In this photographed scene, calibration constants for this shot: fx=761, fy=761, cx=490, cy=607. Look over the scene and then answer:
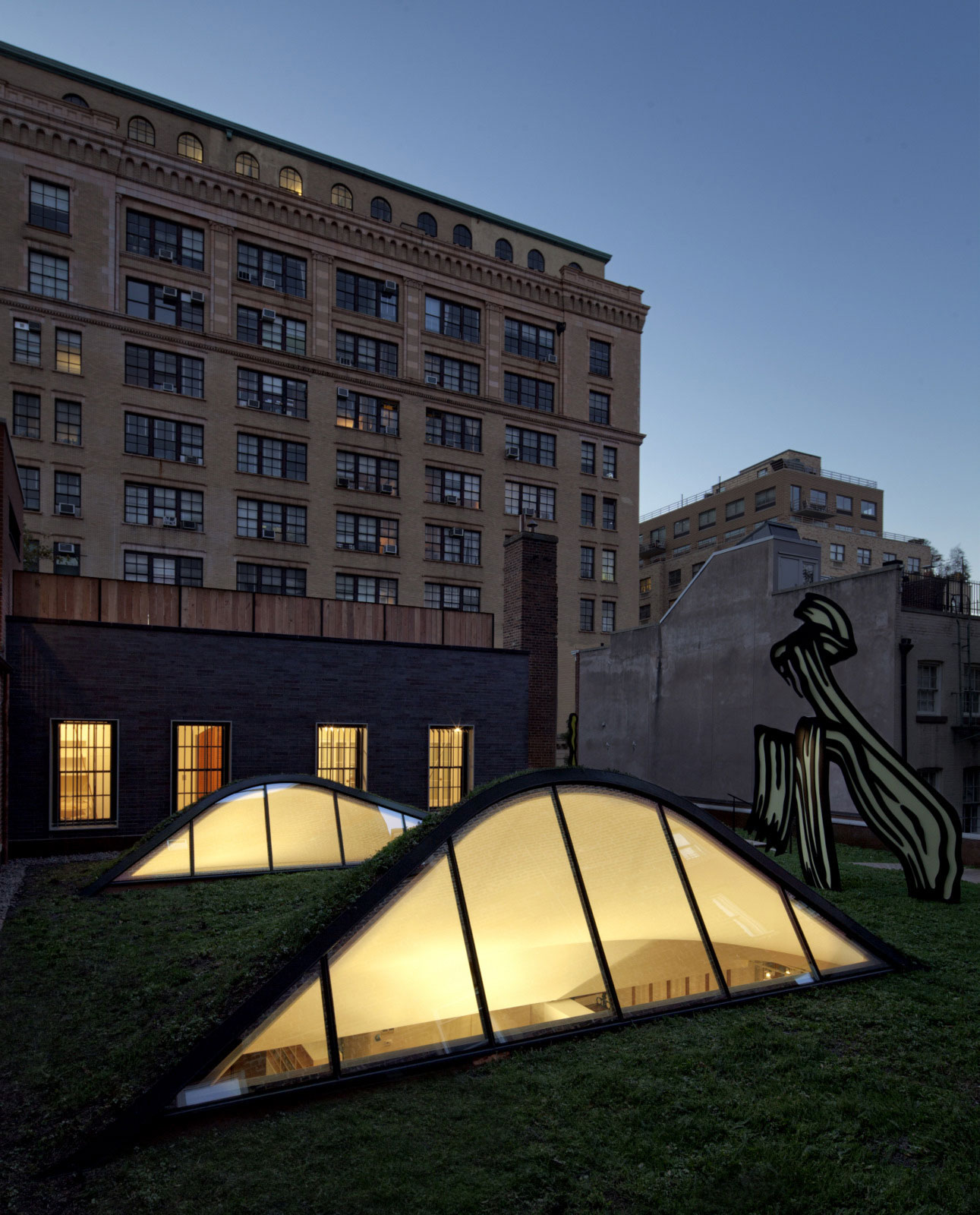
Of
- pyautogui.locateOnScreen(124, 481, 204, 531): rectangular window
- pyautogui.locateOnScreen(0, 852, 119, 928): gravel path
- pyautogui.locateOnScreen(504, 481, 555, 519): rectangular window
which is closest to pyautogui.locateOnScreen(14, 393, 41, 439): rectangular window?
pyautogui.locateOnScreen(124, 481, 204, 531): rectangular window

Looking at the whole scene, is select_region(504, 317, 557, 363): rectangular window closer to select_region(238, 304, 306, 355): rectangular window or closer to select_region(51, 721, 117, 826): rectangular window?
select_region(238, 304, 306, 355): rectangular window

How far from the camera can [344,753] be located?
20.2 meters

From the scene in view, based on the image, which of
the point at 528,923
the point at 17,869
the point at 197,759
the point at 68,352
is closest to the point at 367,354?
the point at 68,352

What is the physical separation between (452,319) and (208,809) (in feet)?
118

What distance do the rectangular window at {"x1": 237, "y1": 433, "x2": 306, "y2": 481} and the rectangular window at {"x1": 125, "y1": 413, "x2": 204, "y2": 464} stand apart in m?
2.02

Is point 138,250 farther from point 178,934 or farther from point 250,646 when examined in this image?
point 178,934

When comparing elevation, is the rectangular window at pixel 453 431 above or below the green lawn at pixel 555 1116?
above

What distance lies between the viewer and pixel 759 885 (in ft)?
26.8

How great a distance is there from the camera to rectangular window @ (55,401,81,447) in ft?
111

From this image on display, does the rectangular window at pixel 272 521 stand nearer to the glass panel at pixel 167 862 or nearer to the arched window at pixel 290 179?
the arched window at pixel 290 179

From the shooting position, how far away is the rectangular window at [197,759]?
60.8 feet

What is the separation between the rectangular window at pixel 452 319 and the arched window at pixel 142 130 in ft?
52.1

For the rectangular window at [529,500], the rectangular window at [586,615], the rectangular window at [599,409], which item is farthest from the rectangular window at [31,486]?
the rectangular window at [599,409]

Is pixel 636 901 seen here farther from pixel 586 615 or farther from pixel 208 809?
pixel 586 615
